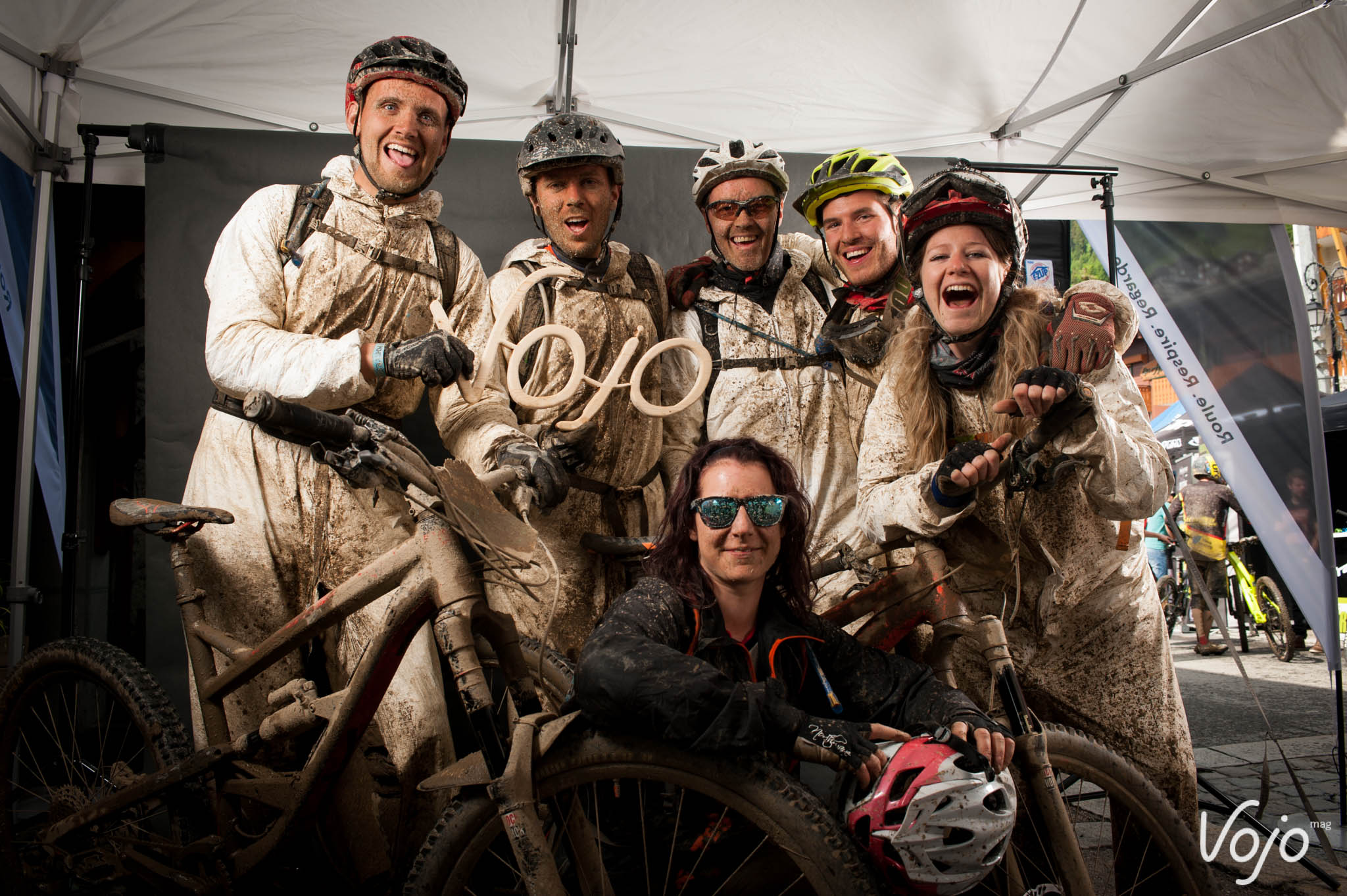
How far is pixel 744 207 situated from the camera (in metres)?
3.20

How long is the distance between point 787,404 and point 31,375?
3.14m

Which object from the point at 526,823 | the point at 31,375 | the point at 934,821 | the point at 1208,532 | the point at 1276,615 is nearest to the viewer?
the point at 934,821

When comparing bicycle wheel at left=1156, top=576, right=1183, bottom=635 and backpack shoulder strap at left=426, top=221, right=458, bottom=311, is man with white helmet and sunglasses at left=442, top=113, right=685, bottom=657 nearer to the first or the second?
backpack shoulder strap at left=426, top=221, right=458, bottom=311

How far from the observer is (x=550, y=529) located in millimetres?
3088

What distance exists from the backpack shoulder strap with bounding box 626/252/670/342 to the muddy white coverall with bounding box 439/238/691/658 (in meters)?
0.01

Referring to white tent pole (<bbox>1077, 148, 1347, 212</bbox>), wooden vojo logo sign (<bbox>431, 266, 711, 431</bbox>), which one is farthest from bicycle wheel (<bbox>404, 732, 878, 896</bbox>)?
white tent pole (<bbox>1077, 148, 1347, 212</bbox>)

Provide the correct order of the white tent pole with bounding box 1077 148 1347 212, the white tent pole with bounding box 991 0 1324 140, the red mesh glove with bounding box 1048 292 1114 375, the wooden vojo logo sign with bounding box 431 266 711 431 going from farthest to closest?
the white tent pole with bounding box 1077 148 1347 212
the white tent pole with bounding box 991 0 1324 140
the wooden vojo logo sign with bounding box 431 266 711 431
the red mesh glove with bounding box 1048 292 1114 375

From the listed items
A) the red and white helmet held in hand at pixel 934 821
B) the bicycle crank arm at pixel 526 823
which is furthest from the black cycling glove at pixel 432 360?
Answer: the red and white helmet held in hand at pixel 934 821

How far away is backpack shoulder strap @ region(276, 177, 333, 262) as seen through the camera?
2621 millimetres

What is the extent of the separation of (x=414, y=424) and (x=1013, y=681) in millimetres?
3074

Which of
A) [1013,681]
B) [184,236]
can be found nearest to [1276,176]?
[1013,681]

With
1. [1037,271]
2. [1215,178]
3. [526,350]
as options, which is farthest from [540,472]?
[1215,178]

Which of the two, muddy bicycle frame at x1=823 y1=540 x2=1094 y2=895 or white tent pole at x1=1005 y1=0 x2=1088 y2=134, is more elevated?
white tent pole at x1=1005 y1=0 x2=1088 y2=134

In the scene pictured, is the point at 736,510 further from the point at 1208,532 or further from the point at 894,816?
the point at 1208,532
